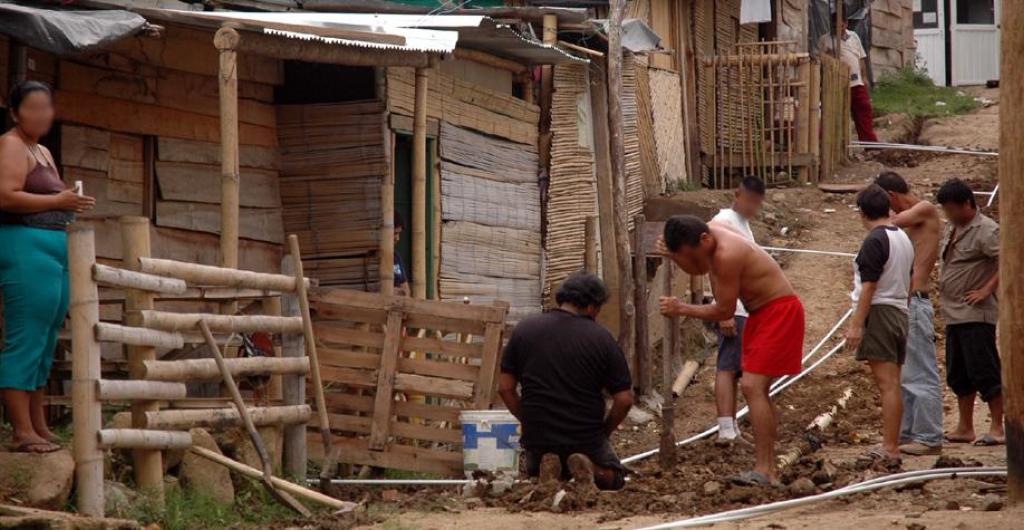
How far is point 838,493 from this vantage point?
795cm

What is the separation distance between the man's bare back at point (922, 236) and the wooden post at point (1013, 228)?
10.7 ft

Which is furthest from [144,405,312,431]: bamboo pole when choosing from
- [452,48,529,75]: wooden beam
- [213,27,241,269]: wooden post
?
A: [452,48,529,75]: wooden beam

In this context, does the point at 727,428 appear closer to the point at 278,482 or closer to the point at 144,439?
the point at 278,482

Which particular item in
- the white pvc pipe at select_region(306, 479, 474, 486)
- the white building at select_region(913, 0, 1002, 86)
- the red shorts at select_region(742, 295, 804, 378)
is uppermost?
the white building at select_region(913, 0, 1002, 86)

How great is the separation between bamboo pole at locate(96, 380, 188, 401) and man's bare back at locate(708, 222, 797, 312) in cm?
303

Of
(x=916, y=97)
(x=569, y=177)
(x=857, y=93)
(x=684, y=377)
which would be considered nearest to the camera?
(x=684, y=377)

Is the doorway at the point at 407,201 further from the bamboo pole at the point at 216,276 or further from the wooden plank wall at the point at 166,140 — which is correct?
the bamboo pole at the point at 216,276

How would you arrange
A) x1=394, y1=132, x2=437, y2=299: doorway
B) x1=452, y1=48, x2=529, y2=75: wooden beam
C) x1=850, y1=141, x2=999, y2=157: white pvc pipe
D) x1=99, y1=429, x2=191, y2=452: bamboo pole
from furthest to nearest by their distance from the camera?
x1=850, y1=141, x2=999, y2=157: white pvc pipe
x1=452, y1=48, x2=529, y2=75: wooden beam
x1=394, y1=132, x2=437, y2=299: doorway
x1=99, y1=429, x2=191, y2=452: bamboo pole

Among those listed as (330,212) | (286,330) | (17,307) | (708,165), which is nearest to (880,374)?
(286,330)

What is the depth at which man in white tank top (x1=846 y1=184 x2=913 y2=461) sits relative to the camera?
9680 mm

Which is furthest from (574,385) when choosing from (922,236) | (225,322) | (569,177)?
(569,177)

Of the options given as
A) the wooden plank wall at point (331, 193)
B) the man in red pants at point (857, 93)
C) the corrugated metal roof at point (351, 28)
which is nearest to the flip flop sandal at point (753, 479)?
the corrugated metal roof at point (351, 28)

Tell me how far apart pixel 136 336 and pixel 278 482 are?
1129 mm

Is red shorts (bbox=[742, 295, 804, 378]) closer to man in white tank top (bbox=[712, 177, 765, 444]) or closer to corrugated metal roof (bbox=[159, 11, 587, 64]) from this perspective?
man in white tank top (bbox=[712, 177, 765, 444])
